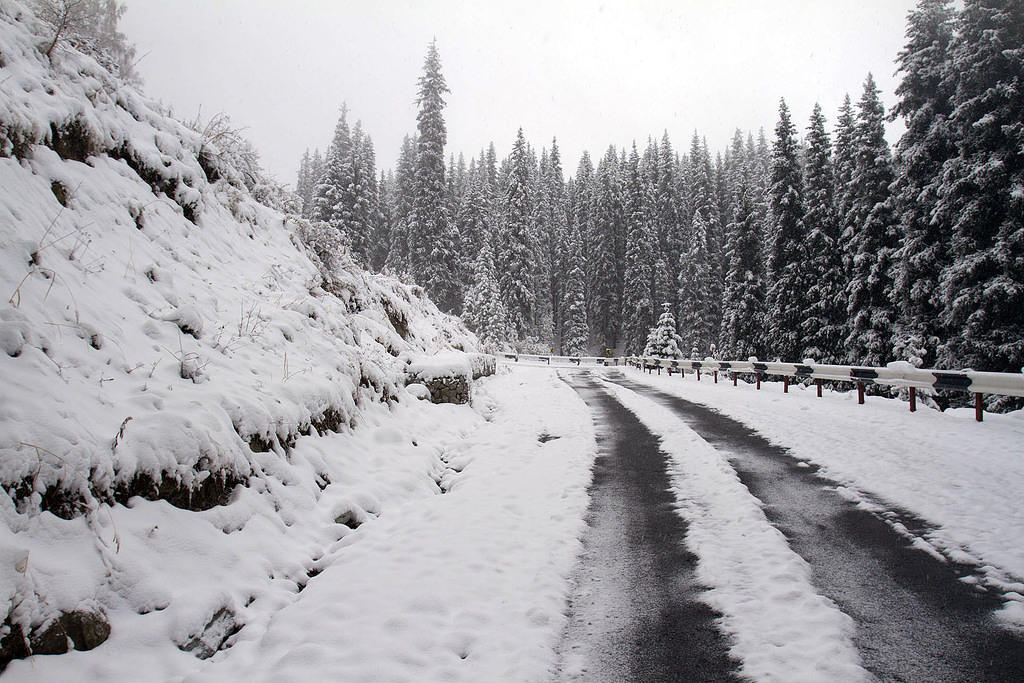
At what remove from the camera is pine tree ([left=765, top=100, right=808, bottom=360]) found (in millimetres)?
29062

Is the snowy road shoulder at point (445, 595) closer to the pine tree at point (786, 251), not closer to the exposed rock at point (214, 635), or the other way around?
the exposed rock at point (214, 635)

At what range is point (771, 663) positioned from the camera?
2.78m

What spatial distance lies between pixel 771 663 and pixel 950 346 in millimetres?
20940

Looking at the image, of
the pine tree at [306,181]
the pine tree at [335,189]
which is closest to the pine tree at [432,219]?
the pine tree at [335,189]

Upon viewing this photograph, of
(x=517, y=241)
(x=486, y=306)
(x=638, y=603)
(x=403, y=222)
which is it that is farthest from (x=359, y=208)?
(x=638, y=603)

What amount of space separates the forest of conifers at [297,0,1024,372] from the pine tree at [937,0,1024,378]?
→ 0.06 m

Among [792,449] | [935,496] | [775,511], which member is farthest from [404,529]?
[792,449]

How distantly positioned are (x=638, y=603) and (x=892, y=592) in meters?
1.78

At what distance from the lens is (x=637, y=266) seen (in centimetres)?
5431

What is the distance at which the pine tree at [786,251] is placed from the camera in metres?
29.1

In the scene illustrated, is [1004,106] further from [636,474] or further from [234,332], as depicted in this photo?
[234,332]

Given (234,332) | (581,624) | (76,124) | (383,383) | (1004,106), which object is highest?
(1004,106)

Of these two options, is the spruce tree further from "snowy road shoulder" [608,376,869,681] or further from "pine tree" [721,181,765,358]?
"snowy road shoulder" [608,376,869,681]

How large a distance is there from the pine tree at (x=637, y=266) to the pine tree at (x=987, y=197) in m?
34.6
